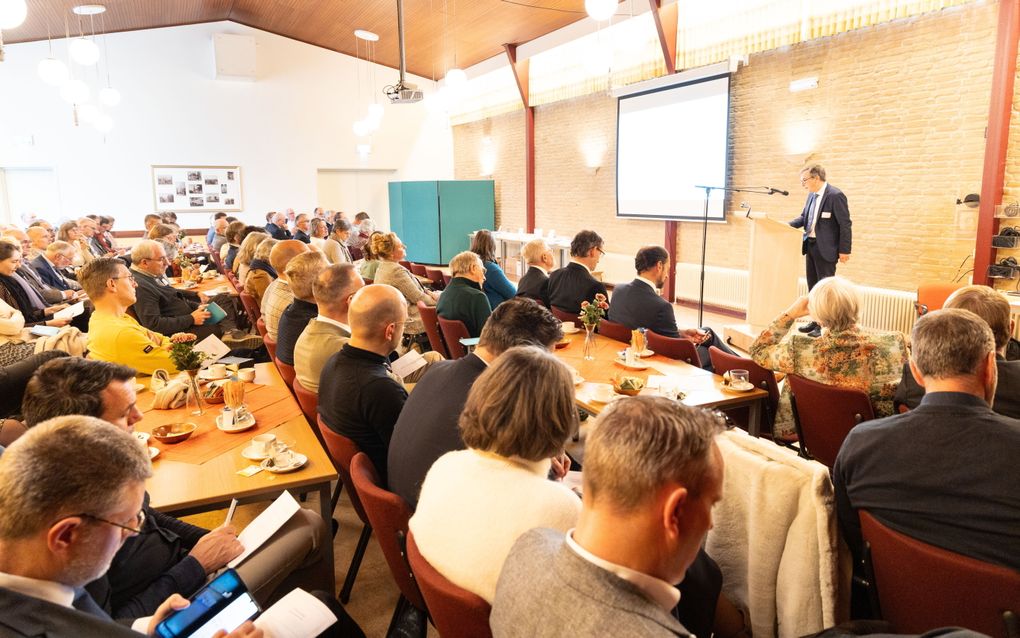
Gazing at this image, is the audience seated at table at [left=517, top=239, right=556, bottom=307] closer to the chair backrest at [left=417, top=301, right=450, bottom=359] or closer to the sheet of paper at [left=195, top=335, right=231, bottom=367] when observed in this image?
the chair backrest at [left=417, top=301, right=450, bottom=359]

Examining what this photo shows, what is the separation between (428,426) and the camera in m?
2.09

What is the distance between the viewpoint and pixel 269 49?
1479 cm

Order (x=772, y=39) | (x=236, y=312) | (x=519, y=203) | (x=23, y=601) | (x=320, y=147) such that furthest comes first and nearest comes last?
(x=320, y=147) → (x=519, y=203) → (x=772, y=39) → (x=236, y=312) → (x=23, y=601)

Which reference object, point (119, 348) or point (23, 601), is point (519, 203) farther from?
point (23, 601)

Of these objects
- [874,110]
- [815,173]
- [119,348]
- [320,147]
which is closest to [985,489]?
[119,348]

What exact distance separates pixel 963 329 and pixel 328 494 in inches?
88.1

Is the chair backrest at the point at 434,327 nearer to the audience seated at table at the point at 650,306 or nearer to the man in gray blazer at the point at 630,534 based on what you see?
the audience seated at table at the point at 650,306

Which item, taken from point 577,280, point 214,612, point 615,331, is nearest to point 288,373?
point 214,612

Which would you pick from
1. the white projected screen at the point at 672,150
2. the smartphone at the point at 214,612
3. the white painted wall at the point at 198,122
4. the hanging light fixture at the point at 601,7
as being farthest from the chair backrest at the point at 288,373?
the white painted wall at the point at 198,122

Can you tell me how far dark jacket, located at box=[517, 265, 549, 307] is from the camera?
5.55m

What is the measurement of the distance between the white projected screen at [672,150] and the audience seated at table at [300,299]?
5.90 meters

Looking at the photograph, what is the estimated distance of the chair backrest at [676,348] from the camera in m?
3.79

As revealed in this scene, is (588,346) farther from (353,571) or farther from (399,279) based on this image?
(399,279)

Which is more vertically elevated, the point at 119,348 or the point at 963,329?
the point at 963,329
